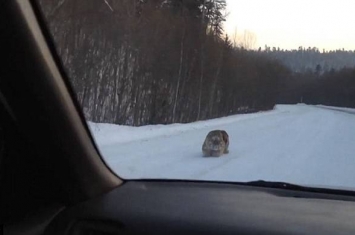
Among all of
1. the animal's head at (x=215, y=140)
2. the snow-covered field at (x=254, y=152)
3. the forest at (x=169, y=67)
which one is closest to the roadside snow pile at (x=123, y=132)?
the snow-covered field at (x=254, y=152)

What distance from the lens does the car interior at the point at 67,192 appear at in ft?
8.34

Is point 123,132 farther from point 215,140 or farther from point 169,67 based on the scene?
point 169,67

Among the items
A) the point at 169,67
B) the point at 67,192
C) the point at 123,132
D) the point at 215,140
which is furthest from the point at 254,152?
the point at 169,67

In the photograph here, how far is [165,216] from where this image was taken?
2.69m

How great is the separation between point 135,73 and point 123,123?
3803 millimetres

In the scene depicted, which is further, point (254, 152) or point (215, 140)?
point (215, 140)

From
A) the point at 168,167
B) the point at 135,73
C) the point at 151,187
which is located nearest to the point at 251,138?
the point at 135,73

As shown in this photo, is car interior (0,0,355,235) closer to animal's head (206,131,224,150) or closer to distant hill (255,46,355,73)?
distant hill (255,46,355,73)

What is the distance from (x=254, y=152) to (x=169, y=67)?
16.8 meters

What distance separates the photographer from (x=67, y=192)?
2.81 m

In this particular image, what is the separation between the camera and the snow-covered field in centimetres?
1020

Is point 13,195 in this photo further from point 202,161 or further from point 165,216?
point 202,161

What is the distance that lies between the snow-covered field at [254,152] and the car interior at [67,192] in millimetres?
3377

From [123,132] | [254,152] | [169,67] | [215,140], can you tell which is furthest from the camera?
[169,67]
